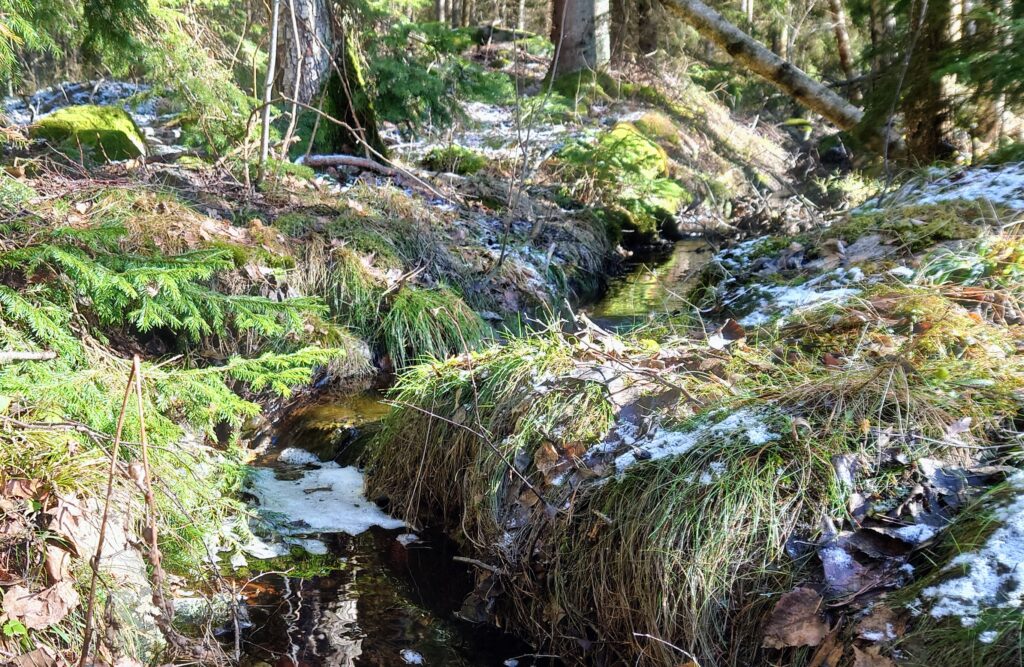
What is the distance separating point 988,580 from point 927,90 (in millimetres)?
4771

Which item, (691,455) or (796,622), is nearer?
(796,622)

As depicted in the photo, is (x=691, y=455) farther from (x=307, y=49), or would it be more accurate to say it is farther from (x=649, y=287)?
(x=307, y=49)

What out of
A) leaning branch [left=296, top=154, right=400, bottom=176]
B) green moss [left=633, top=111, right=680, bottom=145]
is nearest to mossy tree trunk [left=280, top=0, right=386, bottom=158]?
leaning branch [left=296, top=154, right=400, bottom=176]

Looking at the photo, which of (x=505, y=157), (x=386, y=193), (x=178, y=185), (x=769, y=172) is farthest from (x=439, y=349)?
(x=769, y=172)

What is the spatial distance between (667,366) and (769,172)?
1123 centimetres

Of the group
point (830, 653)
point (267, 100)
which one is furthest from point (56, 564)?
point (267, 100)

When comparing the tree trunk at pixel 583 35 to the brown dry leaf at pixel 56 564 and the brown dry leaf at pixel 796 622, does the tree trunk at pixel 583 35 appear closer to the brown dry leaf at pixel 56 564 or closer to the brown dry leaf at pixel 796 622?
the brown dry leaf at pixel 796 622

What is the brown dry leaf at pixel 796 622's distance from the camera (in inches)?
82.2

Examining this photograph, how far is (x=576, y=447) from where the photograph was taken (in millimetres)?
3014

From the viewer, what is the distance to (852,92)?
25.1 feet

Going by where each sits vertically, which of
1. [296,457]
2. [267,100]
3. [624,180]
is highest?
[267,100]

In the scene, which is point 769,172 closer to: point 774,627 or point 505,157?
point 505,157

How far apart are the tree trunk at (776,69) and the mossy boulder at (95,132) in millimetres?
5756

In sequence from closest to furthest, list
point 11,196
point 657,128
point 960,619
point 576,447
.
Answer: point 960,619
point 576,447
point 11,196
point 657,128
